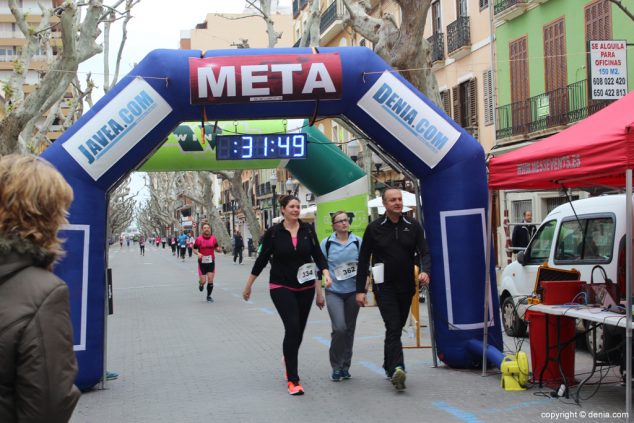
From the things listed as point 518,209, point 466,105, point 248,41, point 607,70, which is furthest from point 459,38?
point 248,41

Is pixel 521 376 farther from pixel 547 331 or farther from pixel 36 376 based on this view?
pixel 36 376

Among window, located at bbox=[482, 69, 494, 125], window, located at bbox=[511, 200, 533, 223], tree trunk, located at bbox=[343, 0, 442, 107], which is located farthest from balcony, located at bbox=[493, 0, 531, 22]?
tree trunk, located at bbox=[343, 0, 442, 107]

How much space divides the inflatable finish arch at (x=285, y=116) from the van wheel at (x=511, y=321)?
8.75 feet

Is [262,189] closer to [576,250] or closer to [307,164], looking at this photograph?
[307,164]

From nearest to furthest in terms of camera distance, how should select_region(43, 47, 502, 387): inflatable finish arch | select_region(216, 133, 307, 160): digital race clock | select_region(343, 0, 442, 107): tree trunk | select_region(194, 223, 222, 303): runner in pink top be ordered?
select_region(43, 47, 502, 387): inflatable finish arch
select_region(216, 133, 307, 160): digital race clock
select_region(343, 0, 442, 107): tree trunk
select_region(194, 223, 222, 303): runner in pink top

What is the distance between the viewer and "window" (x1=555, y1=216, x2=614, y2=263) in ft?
30.4

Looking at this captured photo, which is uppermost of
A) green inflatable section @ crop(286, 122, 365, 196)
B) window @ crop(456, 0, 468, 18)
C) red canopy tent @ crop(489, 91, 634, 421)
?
window @ crop(456, 0, 468, 18)

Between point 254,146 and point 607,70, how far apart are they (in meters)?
7.48

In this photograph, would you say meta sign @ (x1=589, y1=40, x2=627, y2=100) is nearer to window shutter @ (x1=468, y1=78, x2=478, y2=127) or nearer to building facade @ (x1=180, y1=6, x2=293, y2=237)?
window shutter @ (x1=468, y1=78, x2=478, y2=127)

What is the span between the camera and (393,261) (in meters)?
8.04

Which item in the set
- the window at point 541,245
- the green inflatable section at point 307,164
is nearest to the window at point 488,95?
the green inflatable section at point 307,164

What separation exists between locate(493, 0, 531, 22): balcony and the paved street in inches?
620

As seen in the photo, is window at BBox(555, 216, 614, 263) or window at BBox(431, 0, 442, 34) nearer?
window at BBox(555, 216, 614, 263)

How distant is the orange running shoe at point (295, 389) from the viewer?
785cm
